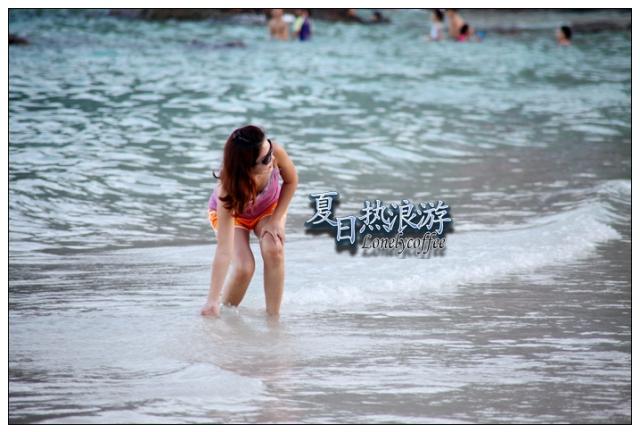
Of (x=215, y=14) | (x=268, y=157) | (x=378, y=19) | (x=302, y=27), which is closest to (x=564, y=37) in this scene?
(x=378, y=19)

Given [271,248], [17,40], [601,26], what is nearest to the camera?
[271,248]

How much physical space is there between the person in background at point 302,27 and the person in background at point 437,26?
2.25m

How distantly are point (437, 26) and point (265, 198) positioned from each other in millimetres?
14490

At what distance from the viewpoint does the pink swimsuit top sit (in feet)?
13.5

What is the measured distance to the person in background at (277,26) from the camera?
655 inches

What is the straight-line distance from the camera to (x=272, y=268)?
421 centimetres

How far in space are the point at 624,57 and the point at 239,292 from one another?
44.1 ft

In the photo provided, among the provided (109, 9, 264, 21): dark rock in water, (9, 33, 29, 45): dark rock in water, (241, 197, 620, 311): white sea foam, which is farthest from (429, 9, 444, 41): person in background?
(241, 197, 620, 311): white sea foam

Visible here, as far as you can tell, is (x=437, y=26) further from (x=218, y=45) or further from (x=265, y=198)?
(x=265, y=198)

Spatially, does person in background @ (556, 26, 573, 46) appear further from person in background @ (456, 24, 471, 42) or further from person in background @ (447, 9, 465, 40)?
person in background @ (447, 9, 465, 40)

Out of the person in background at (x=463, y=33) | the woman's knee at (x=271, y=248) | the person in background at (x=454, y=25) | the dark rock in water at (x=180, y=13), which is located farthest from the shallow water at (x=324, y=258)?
the person in background at (x=454, y=25)

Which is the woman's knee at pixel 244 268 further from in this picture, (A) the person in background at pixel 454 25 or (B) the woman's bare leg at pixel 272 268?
(A) the person in background at pixel 454 25

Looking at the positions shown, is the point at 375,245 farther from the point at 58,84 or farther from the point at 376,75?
the point at 376,75
